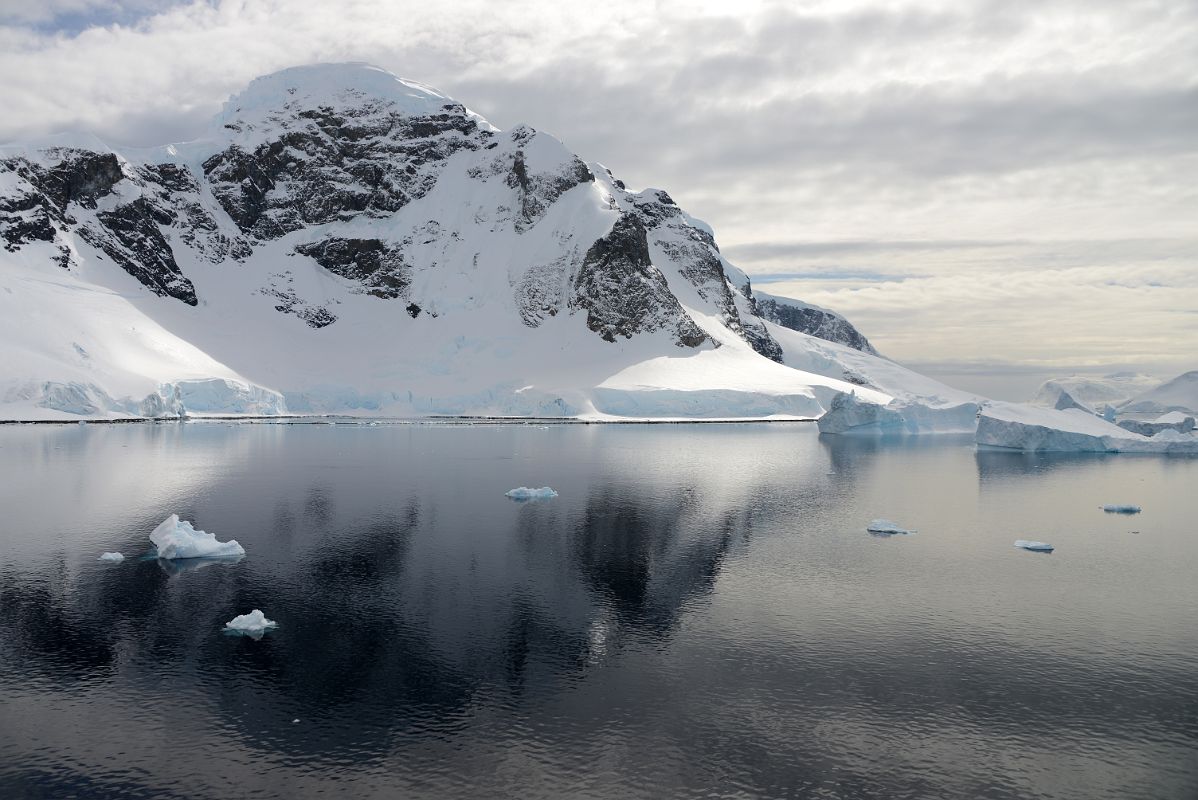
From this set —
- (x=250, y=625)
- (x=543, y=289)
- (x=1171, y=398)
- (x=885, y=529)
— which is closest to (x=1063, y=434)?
(x=885, y=529)

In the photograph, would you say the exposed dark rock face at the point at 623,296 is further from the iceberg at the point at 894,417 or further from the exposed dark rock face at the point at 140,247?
the exposed dark rock face at the point at 140,247

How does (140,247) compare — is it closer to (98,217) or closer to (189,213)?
(98,217)

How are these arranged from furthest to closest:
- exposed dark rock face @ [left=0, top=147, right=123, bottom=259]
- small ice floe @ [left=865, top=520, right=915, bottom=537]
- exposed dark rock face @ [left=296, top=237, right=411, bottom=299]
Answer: exposed dark rock face @ [left=296, top=237, right=411, bottom=299], exposed dark rock face @ [left=0, top=147, right=123, bottom=259], small ice floe @ [left=865, top=520, right=915, bottom=537]

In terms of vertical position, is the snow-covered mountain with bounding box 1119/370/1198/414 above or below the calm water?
above

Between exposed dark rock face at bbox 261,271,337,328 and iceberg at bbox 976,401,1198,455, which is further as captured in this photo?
exposed dark rock face at bbox 261,271,337,328

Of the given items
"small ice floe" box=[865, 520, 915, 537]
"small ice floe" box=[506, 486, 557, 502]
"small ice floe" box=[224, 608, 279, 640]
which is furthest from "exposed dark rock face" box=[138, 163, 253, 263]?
"small ice floe" box=[224, 608, 279, 640]

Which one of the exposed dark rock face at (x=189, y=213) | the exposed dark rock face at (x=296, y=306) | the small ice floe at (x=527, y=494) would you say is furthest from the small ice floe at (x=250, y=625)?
the exposed dark rock face at (x=189, y=213)

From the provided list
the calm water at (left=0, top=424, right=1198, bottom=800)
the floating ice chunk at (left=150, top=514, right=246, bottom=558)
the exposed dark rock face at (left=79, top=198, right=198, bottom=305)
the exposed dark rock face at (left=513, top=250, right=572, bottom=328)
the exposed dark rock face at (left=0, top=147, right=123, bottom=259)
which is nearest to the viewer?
the calm water at (left=0, top=424, right=1198, bottom=800)

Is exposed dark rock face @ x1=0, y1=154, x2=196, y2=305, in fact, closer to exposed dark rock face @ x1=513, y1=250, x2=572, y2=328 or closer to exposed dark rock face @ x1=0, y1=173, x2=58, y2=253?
exposed dark rock face @ x1=0, y1=173, x2=58, y2=253
